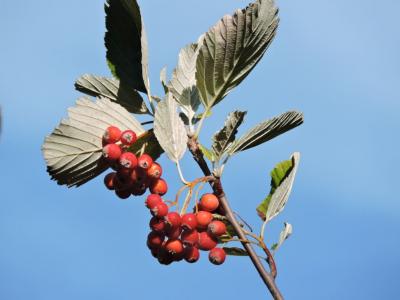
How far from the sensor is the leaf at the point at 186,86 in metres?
2.68

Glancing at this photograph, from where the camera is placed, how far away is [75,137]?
263 centimetres

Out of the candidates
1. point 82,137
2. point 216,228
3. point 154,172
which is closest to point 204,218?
point 216,228

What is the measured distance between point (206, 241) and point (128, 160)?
1.61 feet

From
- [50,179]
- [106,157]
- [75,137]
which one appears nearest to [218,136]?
[106,157]

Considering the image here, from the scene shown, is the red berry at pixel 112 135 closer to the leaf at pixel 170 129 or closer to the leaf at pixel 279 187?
the leaf at pixel 170 129

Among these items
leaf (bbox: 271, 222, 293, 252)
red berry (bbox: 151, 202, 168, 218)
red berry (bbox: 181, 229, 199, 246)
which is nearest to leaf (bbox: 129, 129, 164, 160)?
red berry (bbox: 151, 202, 168, 218)

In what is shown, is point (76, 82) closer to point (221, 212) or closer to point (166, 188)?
point (166, 188)

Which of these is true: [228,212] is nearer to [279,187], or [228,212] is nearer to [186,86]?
[279,187]

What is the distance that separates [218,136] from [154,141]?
1.10 ft

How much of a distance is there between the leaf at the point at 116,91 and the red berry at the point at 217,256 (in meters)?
0.73

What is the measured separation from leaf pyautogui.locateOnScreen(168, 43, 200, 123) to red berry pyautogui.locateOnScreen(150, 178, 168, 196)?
1.05 ft

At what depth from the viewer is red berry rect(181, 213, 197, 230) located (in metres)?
2.50

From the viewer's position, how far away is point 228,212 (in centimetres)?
242

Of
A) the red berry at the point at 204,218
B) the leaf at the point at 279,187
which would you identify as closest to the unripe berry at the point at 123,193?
the red berry at the point at 204,218
